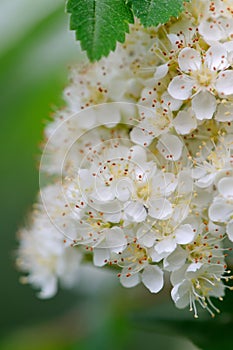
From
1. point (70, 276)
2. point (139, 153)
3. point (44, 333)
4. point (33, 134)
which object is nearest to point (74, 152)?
point (139, 153)

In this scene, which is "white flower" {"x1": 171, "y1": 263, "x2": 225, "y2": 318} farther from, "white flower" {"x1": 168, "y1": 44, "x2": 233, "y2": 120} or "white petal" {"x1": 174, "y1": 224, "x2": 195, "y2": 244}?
"white flower" {"x1": 168, "y1": 44, "x2": 233, "y2": 120}

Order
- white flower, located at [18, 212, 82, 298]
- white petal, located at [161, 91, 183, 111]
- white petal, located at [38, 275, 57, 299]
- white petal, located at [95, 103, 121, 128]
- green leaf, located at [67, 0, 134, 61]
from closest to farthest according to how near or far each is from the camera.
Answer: green leaf, located at [67, 0, 134, 61] → white petal, located at [161, 91, 183, 111] → white petal, located at [95, 103, 121, 128] → white flower, located at [18, 212, 82, 298] → white petal, located at [38, 275, 57, 299]

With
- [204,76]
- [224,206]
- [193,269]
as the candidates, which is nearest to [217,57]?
[204,76]

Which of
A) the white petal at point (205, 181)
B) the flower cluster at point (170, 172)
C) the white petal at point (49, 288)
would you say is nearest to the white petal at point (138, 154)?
the flower cluster at point (170, 172)

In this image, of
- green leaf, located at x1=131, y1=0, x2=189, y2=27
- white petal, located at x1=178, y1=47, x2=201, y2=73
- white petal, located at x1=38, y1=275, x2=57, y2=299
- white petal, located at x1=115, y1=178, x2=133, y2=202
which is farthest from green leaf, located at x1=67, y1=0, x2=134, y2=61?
white petal, located at x1=38, y1=275, x2=57, y2=299

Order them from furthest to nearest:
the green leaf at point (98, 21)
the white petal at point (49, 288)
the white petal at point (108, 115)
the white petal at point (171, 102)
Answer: the white petal at point (49, 288) → the white petal at point (108, 115) → the white petal at point (171, 102) → the green leaf at point (98, 21)

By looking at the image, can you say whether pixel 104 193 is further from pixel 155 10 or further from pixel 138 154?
pixel 155 10

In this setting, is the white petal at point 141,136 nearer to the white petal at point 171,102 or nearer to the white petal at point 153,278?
the white petal at point 171,102
